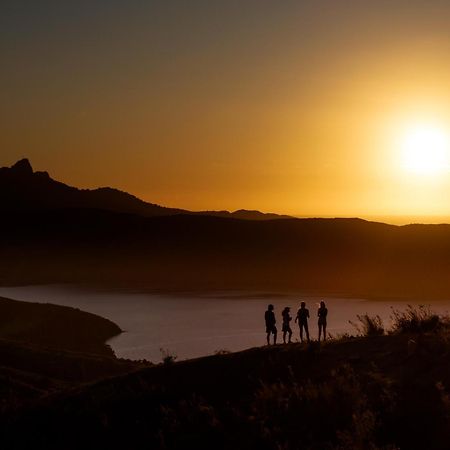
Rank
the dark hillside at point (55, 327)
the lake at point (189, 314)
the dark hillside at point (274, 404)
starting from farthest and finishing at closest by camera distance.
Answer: the dark hillside at point (55, 327)
the lake at point (189, 314)
the dark hillside at point (274, 404)

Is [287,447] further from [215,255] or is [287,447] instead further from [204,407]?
[215,255]

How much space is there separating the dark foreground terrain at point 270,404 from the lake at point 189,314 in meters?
44.8

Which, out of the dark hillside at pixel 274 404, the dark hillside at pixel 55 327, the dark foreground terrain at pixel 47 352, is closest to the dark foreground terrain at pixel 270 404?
the dark hillside at pixel 274 404

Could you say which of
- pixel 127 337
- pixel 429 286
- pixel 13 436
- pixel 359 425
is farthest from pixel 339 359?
pixel 429 286

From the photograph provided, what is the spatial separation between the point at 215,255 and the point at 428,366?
619ft

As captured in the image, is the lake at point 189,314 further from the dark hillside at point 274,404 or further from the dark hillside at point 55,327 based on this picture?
the dark hillside at point 274,404

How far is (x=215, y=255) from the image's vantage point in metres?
200

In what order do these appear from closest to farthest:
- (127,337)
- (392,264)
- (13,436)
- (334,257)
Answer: (13,436) < (127,337) < (392,264) < (334,257)

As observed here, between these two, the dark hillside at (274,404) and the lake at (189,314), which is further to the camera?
the lake at (189,314)

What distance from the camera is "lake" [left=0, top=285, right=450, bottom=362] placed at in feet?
229

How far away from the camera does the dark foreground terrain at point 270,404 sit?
9.60 meters

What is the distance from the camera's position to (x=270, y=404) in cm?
1070

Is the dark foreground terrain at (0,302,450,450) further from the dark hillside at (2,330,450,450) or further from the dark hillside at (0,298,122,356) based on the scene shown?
the dark hillside at (0,298,122,356)

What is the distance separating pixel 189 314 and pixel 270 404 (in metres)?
89.4
